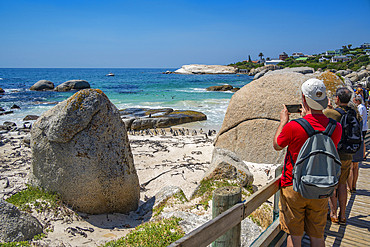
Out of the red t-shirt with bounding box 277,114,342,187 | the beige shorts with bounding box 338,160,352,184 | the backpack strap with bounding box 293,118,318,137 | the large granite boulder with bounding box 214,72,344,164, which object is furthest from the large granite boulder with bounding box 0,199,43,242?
the large granite boulder with bounding box 214,72,344,164

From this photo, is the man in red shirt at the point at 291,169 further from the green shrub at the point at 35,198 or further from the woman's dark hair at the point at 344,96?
the green shrub at the point at 35,198

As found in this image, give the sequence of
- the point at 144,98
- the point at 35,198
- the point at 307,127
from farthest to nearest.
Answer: the point at 144,98 < the point at 35,198 < the point at 307,127

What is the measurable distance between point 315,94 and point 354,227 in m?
2.75

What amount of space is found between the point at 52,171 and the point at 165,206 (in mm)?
2181

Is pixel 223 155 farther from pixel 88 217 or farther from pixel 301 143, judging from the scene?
pixel 301 143

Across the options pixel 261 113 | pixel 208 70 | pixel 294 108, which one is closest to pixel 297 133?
pixel 294 108

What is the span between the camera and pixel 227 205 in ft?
7.02

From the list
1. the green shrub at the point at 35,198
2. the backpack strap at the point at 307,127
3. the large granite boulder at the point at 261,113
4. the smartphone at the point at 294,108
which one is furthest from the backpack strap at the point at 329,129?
the large granite boulder at the point at 261,113

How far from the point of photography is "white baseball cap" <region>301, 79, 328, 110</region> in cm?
232

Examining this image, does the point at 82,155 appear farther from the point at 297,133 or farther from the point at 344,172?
the point at 344,172

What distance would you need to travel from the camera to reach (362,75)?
110 feet

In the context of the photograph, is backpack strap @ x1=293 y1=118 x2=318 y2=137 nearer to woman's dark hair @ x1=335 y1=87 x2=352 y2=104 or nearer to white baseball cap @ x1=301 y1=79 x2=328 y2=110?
white baseball cap @ x1=301 y1=79 x2=328 y2=110

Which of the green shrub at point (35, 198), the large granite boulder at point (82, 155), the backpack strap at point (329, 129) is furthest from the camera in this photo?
the large granite boulder at point (82, 155)

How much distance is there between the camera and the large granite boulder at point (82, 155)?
4.48 m
